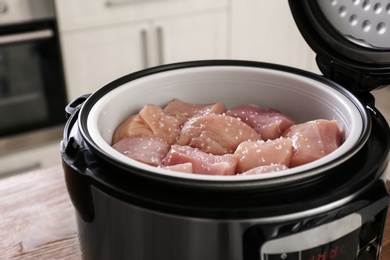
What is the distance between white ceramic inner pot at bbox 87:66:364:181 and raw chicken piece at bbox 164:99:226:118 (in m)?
0.01

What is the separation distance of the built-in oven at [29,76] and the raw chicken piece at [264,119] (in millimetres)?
1054

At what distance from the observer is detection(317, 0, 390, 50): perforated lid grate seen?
2.27ft

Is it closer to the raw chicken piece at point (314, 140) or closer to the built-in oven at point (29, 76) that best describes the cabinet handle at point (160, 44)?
the built-in oven at point (29, 76)

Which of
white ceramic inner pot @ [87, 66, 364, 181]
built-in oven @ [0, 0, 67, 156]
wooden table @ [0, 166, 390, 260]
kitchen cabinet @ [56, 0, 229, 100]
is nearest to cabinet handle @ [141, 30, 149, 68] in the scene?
kitchen cabinet @ [56, 0, 229, 100]

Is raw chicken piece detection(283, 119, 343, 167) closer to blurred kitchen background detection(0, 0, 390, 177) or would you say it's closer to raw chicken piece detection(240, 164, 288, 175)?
raw chicken piece detection(240, 164, 288, 175)

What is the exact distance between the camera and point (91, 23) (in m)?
1.71

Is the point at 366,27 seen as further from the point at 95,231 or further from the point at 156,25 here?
the point at 156,25

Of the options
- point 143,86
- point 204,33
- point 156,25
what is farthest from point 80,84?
point 143,86

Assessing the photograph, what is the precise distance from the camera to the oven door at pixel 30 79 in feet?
5.32

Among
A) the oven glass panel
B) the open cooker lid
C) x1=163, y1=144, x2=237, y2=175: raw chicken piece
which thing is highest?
the open cooker lid

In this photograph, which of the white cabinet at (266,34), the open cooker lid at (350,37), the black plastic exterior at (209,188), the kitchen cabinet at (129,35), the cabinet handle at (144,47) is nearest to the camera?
the black plastic exterior at (209,188)

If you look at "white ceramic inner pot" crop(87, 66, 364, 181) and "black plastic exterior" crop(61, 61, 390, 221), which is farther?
"white ceramic inner pot" crop(87, 66, 364, 181)

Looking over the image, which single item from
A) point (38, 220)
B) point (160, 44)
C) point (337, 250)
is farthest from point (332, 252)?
point (160, 44)

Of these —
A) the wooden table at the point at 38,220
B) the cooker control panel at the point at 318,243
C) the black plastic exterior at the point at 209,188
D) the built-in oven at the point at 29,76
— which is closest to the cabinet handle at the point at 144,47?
the built-in oven at the point at 29,76
